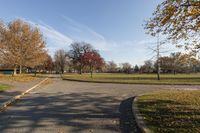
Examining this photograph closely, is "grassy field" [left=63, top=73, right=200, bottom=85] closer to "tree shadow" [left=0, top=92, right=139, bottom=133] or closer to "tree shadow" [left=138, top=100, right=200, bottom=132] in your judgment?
"tree shadow" [left=138, top=100, right=200, bottom=132]

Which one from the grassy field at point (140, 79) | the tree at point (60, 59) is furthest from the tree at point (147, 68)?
the grassy field at point (140, 79)

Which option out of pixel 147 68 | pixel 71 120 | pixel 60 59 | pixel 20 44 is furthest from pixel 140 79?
pixel 147 68

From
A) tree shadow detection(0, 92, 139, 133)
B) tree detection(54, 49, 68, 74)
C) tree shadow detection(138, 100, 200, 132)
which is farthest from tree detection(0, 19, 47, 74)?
tree detection(54, 49, 68, 74)

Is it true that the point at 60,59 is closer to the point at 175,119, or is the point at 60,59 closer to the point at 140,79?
the point at 140,79

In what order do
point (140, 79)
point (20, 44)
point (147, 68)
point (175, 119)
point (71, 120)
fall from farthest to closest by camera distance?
1. point (147, 68)
2. point (20, 44)
3. point (140, 79)
4. point (71, 120)
5. point (175, 119)

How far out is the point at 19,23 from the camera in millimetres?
42125

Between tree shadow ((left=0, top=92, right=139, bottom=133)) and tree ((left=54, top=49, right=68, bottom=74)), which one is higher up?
tree ((left=54, top=49, right=68, bottom=74))

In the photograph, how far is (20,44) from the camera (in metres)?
41.4

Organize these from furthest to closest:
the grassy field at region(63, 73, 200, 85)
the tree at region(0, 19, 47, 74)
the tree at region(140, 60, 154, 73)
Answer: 1. the tree at region(140, 60, 154, 73)
2. the tree at region(0, 19, 47, 74)
3. the grassy field at region(63, 73, 200, 85)

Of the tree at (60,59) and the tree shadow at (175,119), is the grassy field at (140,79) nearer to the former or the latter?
the tree shadow at (175,119)

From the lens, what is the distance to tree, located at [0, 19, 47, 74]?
4041 centimetres

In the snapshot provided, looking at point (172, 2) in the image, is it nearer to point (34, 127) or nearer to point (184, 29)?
point (184, 29)

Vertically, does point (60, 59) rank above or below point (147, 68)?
above

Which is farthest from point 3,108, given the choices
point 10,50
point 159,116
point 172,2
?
point 10,50
